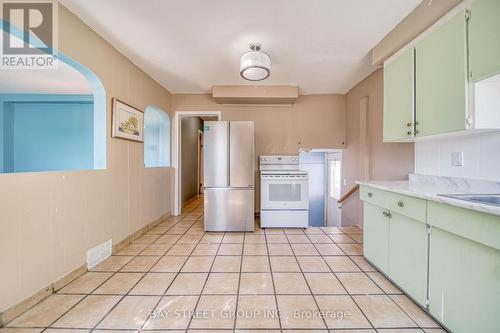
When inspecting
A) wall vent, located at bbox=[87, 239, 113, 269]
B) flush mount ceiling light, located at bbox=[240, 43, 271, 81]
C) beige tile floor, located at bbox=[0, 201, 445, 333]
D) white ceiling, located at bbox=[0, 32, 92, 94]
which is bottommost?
beige tile floor, located at bbox=[0, 201, 445, 333]

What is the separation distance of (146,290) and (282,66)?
300 centimetres

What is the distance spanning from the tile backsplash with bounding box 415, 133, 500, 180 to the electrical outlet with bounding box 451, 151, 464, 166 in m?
0.01

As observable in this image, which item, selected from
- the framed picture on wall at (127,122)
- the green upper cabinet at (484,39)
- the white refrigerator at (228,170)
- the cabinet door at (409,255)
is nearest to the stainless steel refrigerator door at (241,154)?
the white refrigerator at (228,170)

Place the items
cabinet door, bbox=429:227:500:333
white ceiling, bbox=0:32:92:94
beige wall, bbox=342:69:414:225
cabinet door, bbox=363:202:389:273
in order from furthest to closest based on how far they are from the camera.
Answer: white ceiling, bbox=0:32:92:94
beige wall, bbox=342:69:414:225
cabinet door, bbox=363:202:389:273
cabinet door, bbox=429:227:500:333

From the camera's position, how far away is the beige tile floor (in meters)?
1.39

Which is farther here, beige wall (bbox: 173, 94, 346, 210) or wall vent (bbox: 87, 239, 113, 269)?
beige wall (bbox: 173, 94, 346, 210)

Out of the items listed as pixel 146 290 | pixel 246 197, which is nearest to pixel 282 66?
pixel 246 197

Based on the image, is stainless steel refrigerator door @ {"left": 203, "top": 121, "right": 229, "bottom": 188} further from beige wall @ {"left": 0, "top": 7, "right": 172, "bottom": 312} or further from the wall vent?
the wall vent

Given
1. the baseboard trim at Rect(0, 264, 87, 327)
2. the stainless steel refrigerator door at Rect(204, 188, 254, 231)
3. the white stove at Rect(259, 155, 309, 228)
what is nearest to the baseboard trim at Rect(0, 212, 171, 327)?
the baseboard trim at Rect(0, 264, 87, 327)

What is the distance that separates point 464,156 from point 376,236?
0.98 meters

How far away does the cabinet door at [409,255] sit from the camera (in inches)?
57.4

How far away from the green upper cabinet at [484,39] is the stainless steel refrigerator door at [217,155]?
2.60m

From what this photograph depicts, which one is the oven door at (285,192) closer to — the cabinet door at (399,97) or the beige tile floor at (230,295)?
the beige tile floor at (230,295)

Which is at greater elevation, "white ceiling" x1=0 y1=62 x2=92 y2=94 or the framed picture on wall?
"white ceiling" x1=0 y1=62 x2=92 y2=94
